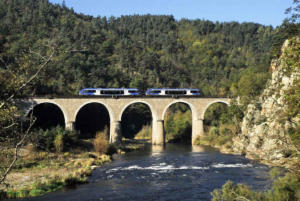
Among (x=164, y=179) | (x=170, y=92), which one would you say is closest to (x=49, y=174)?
(x=164, y=179)

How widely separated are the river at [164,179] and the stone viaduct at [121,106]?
21119 millimetres

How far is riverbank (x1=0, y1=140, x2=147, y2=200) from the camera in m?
26.9

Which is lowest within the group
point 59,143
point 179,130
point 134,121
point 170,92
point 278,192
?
point 179,130

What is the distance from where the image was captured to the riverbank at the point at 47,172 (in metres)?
26.9

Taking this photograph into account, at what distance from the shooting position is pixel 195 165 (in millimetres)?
39188

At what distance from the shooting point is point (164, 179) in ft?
103

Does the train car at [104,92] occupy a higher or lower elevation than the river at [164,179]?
higher

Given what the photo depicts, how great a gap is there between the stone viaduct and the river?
69.3 ft

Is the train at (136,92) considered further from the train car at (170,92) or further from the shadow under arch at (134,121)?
the shadow under arch at (134,121)

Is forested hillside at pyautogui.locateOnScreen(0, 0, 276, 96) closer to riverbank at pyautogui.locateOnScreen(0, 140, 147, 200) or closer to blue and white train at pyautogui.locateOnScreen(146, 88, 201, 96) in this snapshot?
blue and white train at pyautogui.locateOnScreen(146, 88, 201, 96)

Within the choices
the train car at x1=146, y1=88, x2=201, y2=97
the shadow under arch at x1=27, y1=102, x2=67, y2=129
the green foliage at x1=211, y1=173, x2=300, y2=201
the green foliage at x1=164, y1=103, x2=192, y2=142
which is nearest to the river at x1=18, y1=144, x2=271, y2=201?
the green foliage at x1=211, y1=173, x2=300, y2=201

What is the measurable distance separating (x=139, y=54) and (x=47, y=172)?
10368 cm

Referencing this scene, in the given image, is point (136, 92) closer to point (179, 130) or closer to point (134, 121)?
point (179, 130)

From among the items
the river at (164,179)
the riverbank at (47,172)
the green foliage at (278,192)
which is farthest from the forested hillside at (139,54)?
the green foliage at (278,192)
